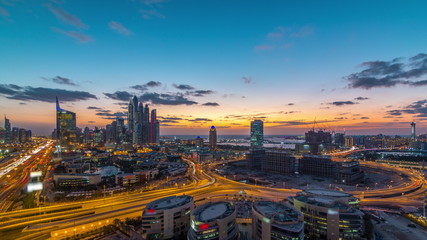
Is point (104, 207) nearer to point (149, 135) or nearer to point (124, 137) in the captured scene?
point (124, 137)

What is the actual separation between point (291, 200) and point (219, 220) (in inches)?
601

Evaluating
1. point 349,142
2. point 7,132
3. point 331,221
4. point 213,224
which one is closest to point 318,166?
point 331,221

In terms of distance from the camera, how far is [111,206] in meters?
37.8

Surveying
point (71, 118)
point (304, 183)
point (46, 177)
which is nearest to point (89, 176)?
point (46, 177)

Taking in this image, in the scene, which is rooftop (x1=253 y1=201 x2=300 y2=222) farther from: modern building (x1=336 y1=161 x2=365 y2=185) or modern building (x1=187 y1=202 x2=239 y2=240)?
modern building (x1=336 y1=161 x2=365 y2=185)

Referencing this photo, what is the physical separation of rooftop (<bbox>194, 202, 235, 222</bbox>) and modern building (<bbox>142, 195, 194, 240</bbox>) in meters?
3.16

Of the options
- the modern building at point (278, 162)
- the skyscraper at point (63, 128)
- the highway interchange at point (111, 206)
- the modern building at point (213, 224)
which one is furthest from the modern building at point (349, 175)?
the skyscraper at point (63, 128)

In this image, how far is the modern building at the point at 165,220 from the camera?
26984 millimetres

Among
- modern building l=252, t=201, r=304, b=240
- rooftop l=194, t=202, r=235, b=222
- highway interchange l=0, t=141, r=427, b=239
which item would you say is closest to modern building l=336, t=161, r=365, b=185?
highway interchange l=0, t=141, r=427, b=239

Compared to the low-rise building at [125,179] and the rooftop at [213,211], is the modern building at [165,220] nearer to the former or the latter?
the rooftop at [213,211]

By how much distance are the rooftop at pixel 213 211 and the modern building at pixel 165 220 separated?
3.16m

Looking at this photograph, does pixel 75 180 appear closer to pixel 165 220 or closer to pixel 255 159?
pixel 165 220

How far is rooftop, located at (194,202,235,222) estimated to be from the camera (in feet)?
80.5

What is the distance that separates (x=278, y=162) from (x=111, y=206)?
5349 centimetres
